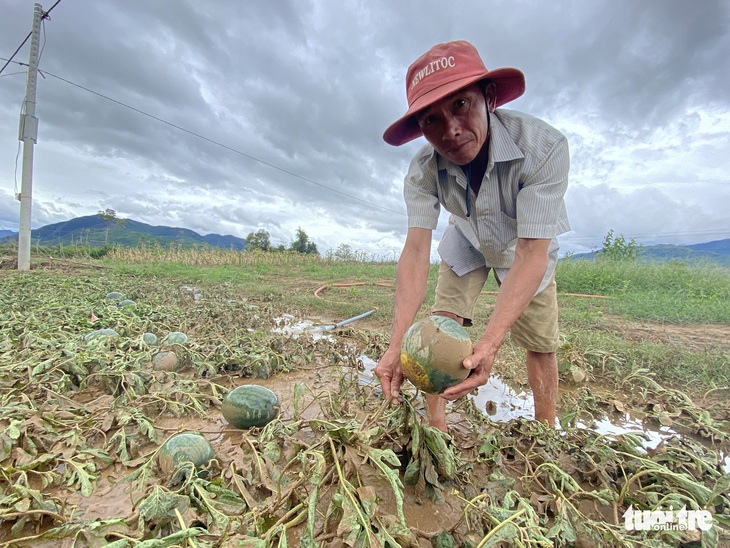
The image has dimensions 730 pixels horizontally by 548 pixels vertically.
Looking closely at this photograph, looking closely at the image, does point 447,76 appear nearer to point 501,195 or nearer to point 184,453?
point 501,195

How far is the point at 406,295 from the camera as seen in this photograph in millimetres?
2188

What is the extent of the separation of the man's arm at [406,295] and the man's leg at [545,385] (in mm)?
1060

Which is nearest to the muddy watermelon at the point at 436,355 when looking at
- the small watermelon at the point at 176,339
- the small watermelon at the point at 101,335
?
the small watermelon at the point at 176,339

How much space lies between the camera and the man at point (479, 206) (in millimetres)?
1830

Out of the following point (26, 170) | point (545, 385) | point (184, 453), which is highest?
point (26, 170)

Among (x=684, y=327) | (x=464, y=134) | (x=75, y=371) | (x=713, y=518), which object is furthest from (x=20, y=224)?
(x=684, y=327)

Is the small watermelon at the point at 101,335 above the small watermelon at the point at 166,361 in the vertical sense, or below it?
above

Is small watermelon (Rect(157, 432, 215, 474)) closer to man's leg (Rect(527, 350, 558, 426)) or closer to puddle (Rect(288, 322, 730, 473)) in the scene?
puddle (Rect(288, 322, 730, 473))

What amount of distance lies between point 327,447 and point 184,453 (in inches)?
30.1

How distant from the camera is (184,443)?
1.79 meters

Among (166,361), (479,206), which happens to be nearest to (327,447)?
(479,206)

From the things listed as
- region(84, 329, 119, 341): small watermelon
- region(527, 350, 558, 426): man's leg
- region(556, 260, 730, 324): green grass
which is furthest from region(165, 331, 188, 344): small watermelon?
region(556, 260, 730, 324): green grass

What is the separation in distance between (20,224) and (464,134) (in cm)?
Result: 1395

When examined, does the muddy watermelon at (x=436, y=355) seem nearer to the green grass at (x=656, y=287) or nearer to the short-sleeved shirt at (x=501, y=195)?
the short-sleeved shirt at (x=501, y=195)
